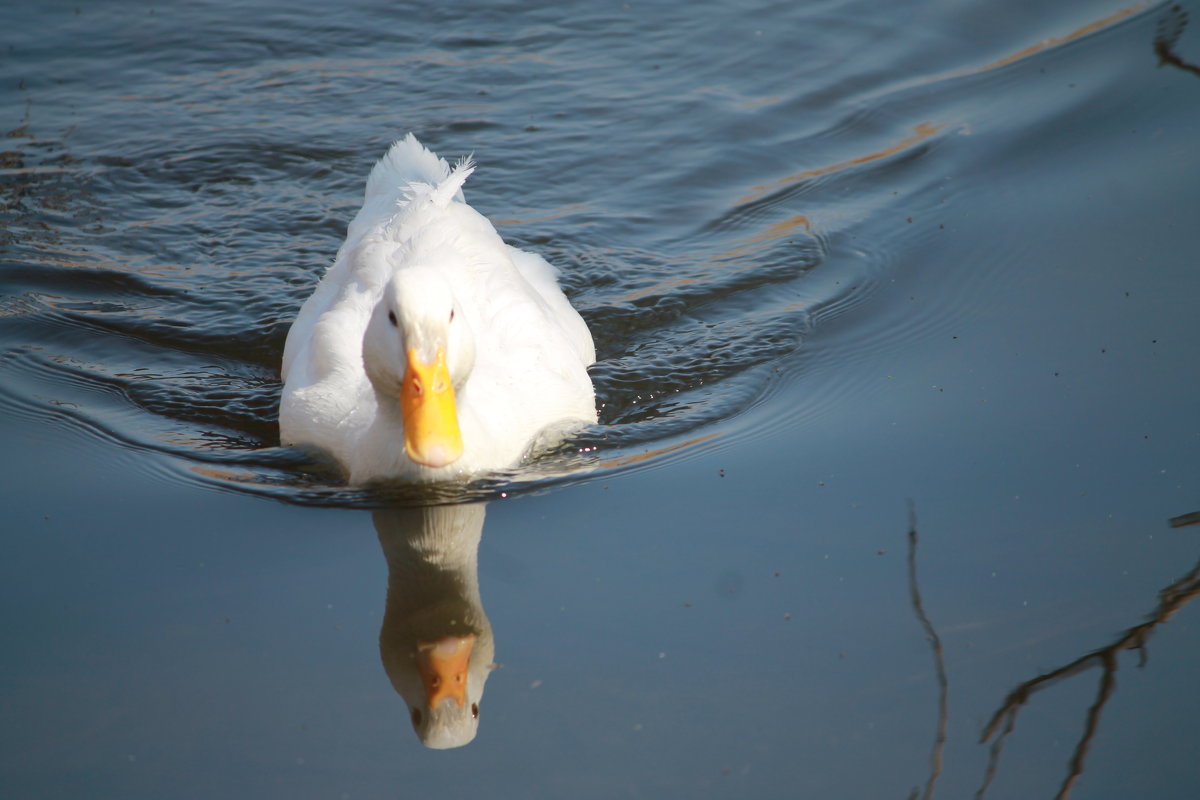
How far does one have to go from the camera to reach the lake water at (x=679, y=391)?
12.7 ft

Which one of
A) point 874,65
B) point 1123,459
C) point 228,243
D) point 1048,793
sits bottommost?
point 1048,793

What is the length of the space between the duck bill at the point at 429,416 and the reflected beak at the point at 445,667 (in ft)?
2.10

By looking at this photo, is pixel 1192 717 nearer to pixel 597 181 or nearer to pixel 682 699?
pixel 682 699

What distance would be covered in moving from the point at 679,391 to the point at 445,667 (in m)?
2.37

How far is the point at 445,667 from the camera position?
13.4 feet

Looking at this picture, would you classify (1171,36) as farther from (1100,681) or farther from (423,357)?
(423,357)

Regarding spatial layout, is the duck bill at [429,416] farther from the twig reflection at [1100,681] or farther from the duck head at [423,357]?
the twig reflection at [1100,681]

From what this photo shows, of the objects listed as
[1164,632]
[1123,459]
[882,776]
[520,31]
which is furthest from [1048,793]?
[520,31]

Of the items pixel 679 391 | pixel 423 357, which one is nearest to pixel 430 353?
pixel 423 357

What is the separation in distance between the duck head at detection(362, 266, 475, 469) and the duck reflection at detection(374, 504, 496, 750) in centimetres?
42

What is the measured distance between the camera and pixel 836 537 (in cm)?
468

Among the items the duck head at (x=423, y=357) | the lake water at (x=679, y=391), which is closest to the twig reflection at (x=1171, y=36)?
the lake water at (x=679, y=391)

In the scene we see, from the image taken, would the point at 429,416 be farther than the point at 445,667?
Yes

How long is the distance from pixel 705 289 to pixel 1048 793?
4045 millimetres
